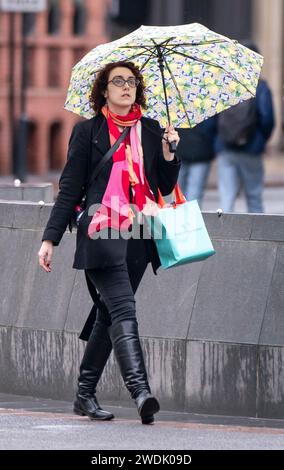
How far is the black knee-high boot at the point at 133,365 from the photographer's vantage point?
27.6 feet

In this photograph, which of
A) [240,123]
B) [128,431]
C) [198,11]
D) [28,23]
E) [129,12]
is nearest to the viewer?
[128,431]

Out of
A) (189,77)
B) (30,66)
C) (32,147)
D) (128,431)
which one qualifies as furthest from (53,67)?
(128,431)

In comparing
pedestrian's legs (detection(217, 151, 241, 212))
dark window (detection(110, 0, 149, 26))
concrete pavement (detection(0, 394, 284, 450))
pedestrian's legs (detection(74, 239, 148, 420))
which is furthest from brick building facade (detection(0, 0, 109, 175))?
pedestrian's legs (detection(74, 239, 148, 420))

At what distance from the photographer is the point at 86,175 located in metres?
8.61

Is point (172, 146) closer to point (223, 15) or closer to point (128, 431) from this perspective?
point (128, 431)

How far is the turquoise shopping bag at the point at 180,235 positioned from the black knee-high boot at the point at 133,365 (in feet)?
1.14

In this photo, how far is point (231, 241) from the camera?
929 centimetres

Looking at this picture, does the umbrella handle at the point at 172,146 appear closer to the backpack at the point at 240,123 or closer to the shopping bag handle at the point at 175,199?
the shopping bag handle at the point at 175,199

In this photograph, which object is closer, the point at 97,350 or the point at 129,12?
the point at 97,350

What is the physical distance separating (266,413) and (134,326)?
939 mm

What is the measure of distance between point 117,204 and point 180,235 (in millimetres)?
325
